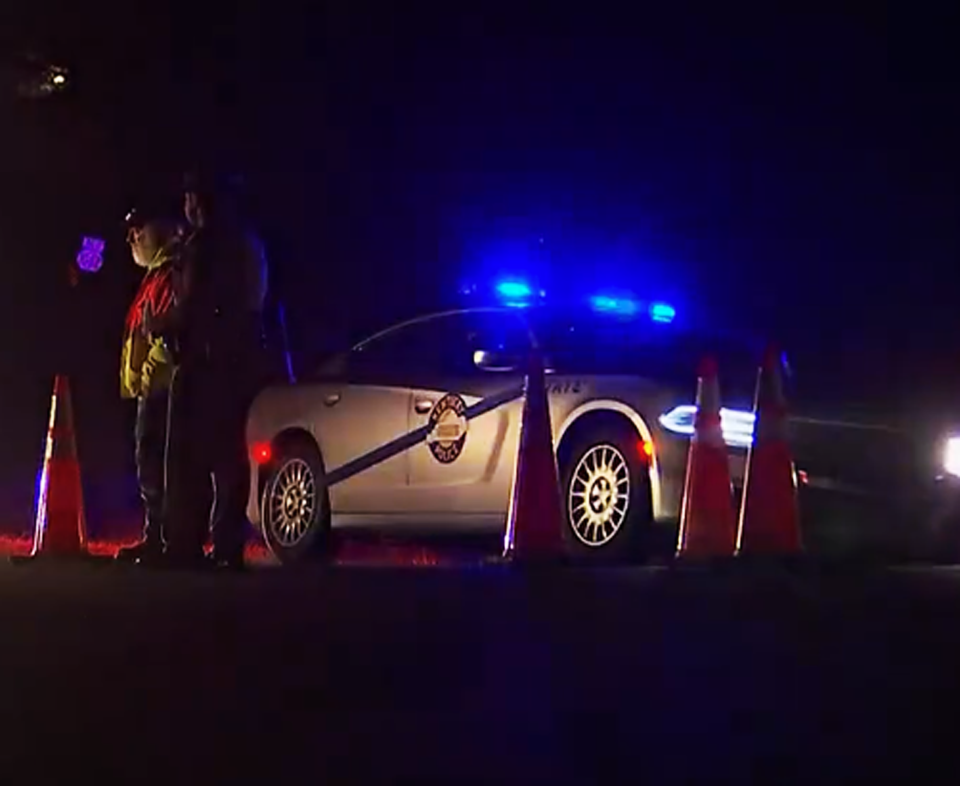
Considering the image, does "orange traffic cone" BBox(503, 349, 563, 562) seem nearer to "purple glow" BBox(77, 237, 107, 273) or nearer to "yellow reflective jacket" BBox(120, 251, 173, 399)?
"yellow reflective jacket" BBox(120, 251, 173, 399)

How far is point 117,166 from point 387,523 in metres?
13.2

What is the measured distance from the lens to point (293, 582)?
10.1 metres

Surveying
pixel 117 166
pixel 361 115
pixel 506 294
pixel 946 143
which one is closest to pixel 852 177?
pixel 946 143

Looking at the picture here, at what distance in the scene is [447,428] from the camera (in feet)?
39.3

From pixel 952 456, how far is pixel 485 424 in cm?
244

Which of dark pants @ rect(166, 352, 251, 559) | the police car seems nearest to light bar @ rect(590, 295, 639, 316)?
the police car

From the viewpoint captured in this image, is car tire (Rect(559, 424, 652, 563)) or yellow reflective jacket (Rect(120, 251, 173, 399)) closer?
car tire (Rect(559, 424, 652, 563))

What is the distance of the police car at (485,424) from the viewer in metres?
11.1

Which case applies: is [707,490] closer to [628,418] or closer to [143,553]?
[628,418]

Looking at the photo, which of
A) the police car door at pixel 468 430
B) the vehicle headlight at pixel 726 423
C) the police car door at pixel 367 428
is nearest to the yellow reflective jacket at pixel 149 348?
the police car door at pixel 367 428

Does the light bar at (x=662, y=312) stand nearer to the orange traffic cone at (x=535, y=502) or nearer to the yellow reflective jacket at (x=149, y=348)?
the orange traffic cone at (x=535, y=502)

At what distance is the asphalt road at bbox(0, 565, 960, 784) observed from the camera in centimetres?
572

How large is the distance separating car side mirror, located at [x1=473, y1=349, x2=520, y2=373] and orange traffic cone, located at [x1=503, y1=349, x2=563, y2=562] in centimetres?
90

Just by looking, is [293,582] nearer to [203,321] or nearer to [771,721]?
[203,321]
